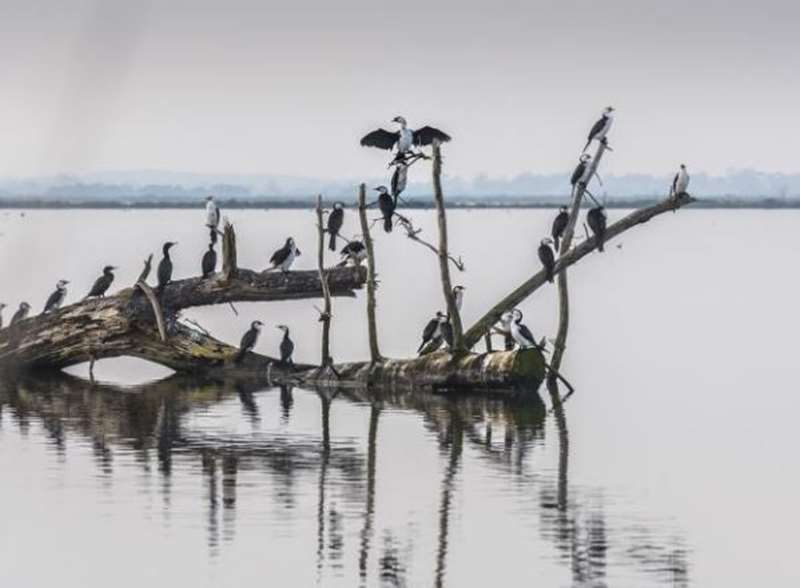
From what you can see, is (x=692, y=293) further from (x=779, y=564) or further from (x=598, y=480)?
(x=779, y=564)

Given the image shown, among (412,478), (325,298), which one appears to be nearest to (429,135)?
(325,298)

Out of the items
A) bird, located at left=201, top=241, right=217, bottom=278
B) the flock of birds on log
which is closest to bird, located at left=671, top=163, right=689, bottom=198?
the flock of birds on log

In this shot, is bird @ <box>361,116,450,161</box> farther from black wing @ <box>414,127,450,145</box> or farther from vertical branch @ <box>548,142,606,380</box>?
vertical branch @ <box>548,142,606,380</box>

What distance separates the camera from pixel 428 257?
7950 centimetres

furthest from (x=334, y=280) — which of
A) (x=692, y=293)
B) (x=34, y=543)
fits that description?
(x=692, y=293)

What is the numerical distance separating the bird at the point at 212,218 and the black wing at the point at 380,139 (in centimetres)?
273

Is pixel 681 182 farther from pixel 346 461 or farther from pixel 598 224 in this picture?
pixel 346 461

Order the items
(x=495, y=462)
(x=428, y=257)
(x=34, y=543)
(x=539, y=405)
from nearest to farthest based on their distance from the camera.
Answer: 1. (x=34, y=543)
2. (x=495, y=462)
3. (x=539, y=405)
4. (x=428, y=257)

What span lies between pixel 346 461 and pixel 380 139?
329 inches

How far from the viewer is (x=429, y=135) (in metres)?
29.4

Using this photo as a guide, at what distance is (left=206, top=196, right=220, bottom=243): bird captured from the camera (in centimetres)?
3260

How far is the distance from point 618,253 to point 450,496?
59.3 metres

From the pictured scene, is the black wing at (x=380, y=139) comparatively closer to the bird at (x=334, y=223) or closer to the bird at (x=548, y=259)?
the bird at (x=334, y=223)

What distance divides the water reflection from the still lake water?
0.04 metres
